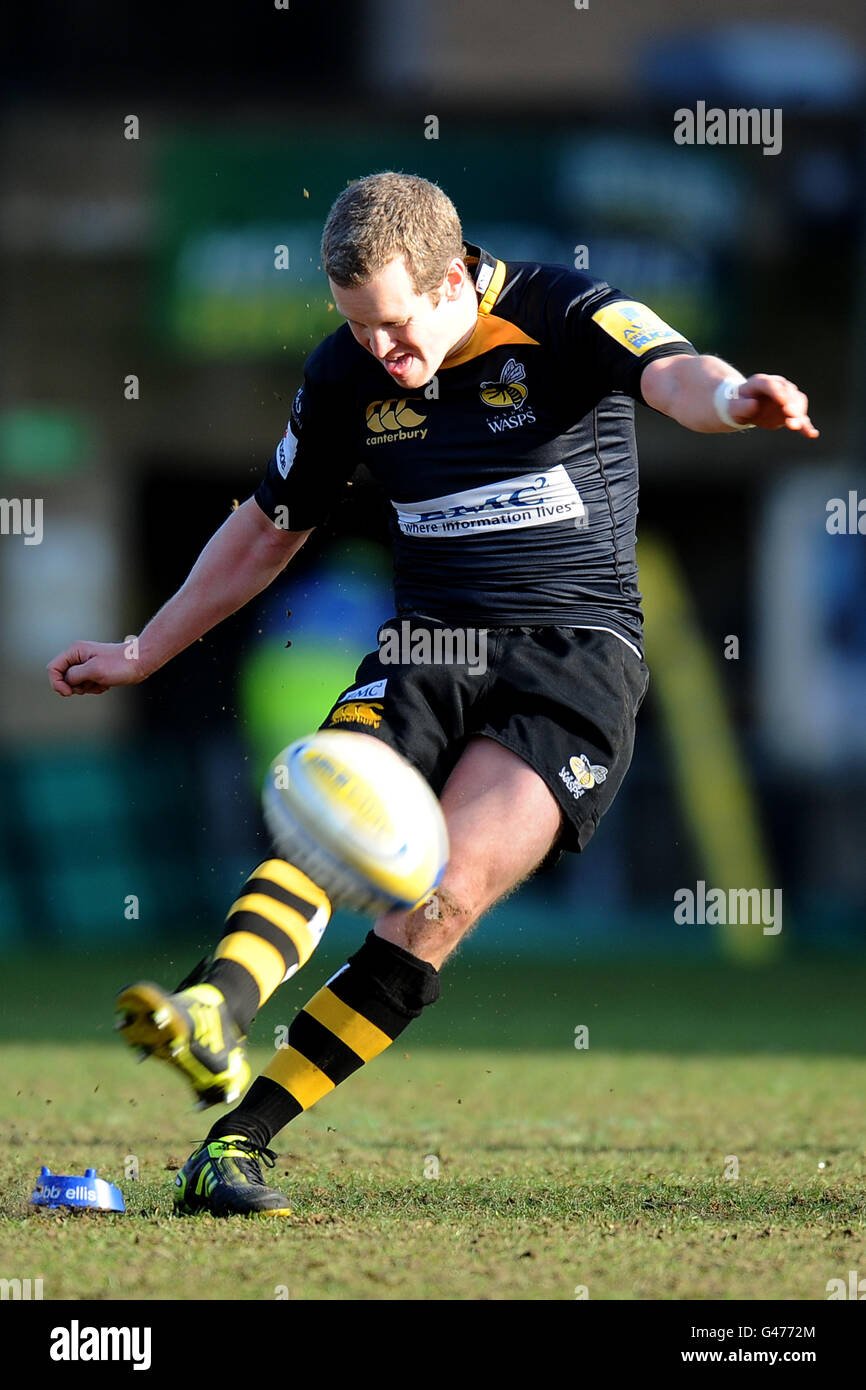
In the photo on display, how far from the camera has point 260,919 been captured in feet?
13.9

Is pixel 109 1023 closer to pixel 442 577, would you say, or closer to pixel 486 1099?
pixel 486 1099

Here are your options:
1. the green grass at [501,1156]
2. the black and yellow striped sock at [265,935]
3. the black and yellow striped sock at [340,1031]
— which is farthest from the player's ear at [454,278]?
the green grass at [501,1156]

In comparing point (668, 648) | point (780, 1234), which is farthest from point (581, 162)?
point (780, 1234)

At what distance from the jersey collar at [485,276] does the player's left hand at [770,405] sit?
923 mm

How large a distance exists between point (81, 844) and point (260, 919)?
7.80m

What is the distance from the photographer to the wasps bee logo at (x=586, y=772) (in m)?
4.48

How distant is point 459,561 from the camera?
470 centimetres

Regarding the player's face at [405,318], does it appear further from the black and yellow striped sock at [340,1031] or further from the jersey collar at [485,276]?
the black and yellow striped sock at [340,1031]

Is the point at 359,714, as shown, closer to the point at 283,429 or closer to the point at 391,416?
the point at 391,416

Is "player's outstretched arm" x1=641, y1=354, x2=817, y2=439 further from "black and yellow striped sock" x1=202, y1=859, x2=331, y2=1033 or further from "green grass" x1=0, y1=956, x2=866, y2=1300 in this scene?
"green grass" x1=0, y1=956, x2=866, y2=1300

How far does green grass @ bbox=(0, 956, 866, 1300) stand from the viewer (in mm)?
3738

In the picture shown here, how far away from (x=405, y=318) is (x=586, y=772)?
3.70 ft

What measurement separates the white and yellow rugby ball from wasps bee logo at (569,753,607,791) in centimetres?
46

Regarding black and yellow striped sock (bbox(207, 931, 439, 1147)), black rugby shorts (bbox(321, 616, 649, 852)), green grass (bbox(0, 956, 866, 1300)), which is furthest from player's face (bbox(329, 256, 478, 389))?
green grass (bbox(0, 956, 866, 1300))
